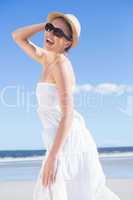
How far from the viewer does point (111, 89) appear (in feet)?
20.4

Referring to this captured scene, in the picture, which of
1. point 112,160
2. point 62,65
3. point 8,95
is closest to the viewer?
point 62,65

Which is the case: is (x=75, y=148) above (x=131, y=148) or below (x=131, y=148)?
above

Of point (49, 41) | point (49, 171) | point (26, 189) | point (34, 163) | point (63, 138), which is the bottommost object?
point (34, 163)

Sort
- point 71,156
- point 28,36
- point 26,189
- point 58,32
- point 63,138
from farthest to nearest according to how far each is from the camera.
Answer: point 26,189
point 28,36
point 58,32
point 71,156
point 63,138

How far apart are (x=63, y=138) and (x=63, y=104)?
14 cm

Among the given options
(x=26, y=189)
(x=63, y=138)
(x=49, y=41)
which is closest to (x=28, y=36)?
(x=49, y=41)

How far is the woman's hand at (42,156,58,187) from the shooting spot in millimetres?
2394

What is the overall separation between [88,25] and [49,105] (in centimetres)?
375

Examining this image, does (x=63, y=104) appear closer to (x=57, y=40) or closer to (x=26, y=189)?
(x=57, y=40)

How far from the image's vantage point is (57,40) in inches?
104

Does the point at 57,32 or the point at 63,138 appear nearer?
the point at 63,138

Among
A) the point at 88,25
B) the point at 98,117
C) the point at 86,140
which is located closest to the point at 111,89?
the point at 98,117

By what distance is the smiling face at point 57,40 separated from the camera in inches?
103

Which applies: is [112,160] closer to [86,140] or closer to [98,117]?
[98,117]
